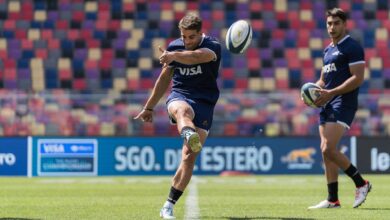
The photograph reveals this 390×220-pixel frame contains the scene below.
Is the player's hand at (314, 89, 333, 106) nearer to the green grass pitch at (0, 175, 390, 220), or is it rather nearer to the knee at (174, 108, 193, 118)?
the green grass pitch at (0, 175, 390, 220)

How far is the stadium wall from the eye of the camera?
19219mm

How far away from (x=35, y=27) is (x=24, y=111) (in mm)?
4502

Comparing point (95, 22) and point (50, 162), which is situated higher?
point (95, 22)

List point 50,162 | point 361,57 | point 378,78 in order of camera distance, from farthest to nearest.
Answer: point 378,78, point 50,162, point 361,57

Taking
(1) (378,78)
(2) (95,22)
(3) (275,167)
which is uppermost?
(2) (95,22)

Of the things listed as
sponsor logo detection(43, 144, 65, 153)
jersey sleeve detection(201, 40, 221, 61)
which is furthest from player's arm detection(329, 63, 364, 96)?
sponsor logo detection(43, 144, 65, 153)

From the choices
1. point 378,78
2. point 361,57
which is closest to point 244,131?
point 378,78

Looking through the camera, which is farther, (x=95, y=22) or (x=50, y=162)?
(x=95, y=22)

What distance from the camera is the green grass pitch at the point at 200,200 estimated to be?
865 centimetres

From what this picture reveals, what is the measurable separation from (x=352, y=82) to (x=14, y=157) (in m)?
11.2

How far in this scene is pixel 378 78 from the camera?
23.1 m

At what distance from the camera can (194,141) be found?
7617 millimetres

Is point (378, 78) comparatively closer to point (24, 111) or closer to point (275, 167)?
point (275, 167)

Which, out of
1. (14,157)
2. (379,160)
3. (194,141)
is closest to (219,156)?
(379,160)
